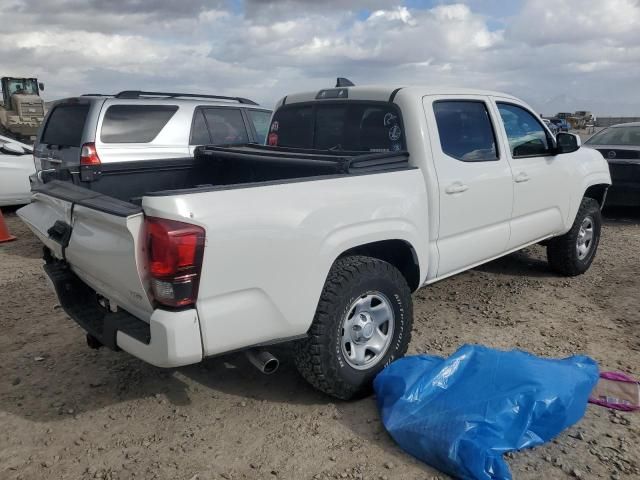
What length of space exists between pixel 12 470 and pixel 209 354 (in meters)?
1.16

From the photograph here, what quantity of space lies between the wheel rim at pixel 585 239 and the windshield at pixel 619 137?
354 centimetres

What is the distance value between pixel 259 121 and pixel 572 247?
15.5ft

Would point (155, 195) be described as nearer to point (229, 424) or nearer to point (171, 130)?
point (229, 424)

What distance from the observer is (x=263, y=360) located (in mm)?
2695

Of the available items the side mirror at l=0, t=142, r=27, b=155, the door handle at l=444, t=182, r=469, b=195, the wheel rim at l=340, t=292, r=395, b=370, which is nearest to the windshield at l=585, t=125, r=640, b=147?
the door handle at l=444, t=182, r=469, b=195

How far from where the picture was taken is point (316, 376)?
2.91 meters

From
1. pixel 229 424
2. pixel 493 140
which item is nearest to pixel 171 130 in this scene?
pixel 493 140

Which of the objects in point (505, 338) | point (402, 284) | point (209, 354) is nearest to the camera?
point (209, 354)

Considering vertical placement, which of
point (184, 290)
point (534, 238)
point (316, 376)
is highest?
point (184, 290)

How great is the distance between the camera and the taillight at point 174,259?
2281mm

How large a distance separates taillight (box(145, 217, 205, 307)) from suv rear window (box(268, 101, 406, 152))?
179 cm

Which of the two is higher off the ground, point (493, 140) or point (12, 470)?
point (493, 140)

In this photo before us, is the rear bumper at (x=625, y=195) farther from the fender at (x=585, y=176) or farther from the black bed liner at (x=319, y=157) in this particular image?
the black bed liner at (x=319, y=157)

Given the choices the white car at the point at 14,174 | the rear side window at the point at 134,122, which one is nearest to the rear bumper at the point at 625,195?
the rear side window at the point at 134,122
